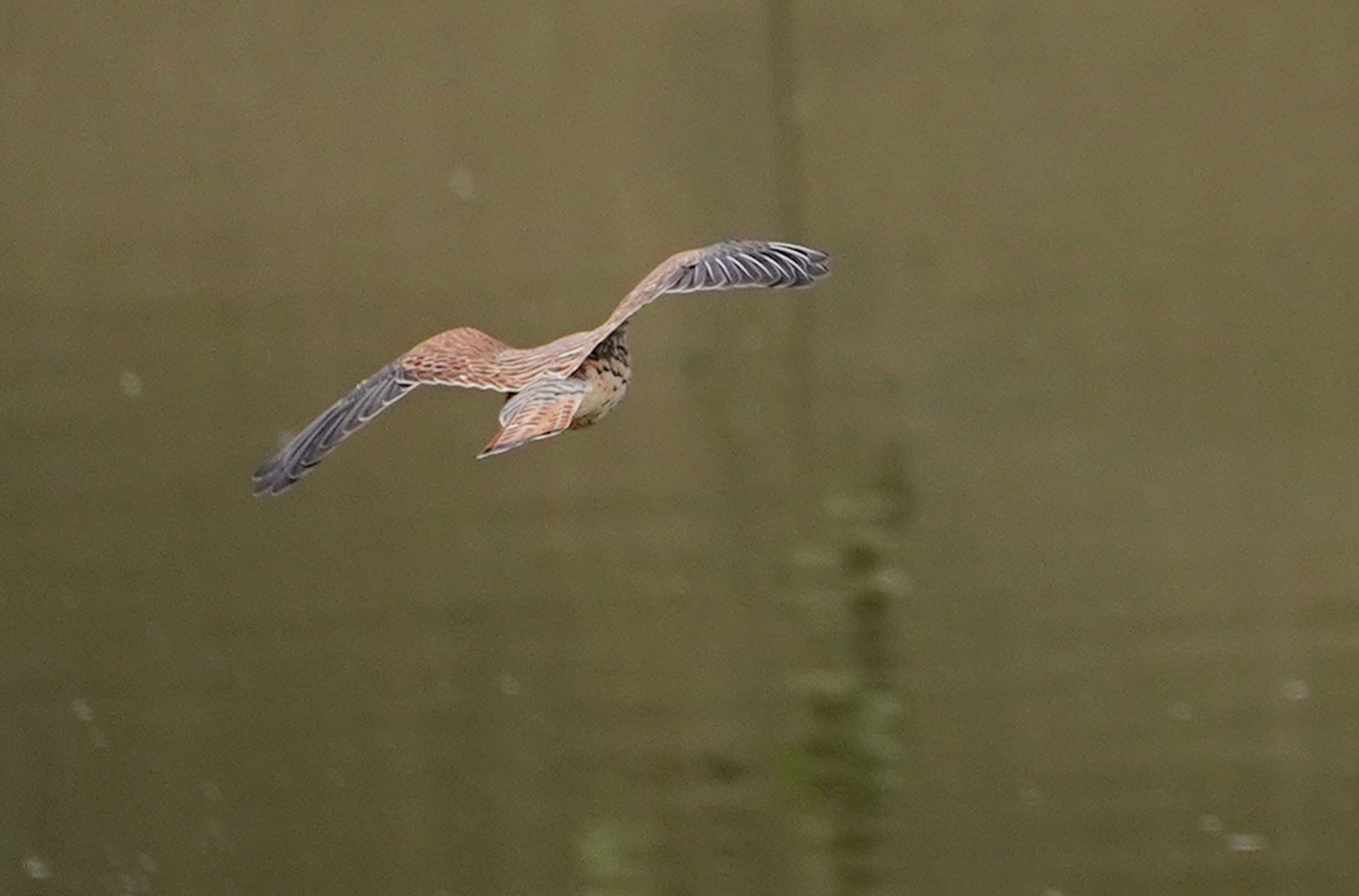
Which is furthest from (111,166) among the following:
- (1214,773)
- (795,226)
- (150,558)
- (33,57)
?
(1214,773)

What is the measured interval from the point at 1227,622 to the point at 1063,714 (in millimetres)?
235

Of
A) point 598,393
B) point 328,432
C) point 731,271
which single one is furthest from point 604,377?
point 328,432

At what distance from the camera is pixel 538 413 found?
141 cm

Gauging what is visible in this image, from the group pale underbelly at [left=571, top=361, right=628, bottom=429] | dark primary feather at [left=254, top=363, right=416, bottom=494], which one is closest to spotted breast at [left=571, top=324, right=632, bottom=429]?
pale underbelly at [left=571, top=361, right=628, bottom=429]

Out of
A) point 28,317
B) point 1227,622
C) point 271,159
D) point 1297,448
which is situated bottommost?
point 1227,622

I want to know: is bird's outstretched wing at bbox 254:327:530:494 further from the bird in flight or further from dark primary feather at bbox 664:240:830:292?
dark primary feather at bbox 664:240:830:292

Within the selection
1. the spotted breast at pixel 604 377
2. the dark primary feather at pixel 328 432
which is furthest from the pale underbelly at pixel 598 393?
the dark primary feather at pixel 328 432

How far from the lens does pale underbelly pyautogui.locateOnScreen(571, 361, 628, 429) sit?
4.86 ft

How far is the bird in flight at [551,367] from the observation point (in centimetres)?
148

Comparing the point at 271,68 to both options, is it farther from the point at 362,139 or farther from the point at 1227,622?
the point at 1227,622

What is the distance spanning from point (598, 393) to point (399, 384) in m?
0.26

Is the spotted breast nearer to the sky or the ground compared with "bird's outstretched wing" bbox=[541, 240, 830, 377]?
nearer to the ground

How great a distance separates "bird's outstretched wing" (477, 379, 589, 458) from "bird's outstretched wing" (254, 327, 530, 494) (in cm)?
8

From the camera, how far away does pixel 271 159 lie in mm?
2473
